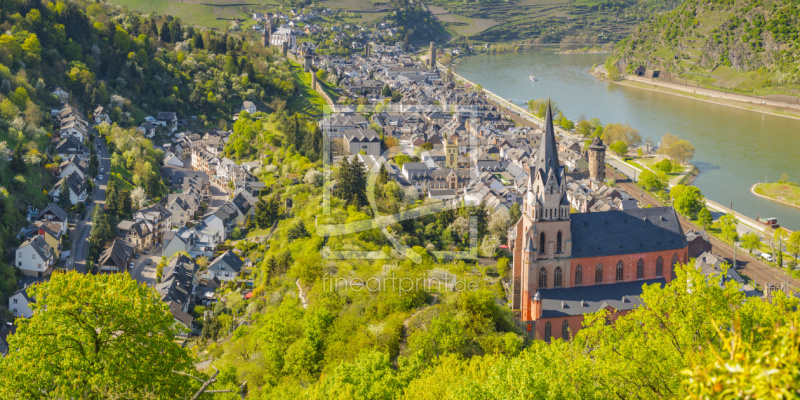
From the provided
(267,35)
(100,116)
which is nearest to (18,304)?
(100,116)

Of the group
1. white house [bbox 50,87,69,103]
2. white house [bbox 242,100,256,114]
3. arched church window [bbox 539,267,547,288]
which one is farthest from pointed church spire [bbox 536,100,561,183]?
white house [bbox 242,100,256,114]

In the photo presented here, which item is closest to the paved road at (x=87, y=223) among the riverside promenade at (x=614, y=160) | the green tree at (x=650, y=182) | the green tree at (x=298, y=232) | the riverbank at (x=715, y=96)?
the green tree at (x=298, y=232)

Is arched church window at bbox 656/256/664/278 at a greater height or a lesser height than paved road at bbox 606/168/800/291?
greater

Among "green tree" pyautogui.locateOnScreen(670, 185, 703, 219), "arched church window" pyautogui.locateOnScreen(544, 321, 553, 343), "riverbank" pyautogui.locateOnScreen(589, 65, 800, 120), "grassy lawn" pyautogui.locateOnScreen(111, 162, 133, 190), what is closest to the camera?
"arched church window" pyautogui.locateOnScreen(544, 321, 553, 343)

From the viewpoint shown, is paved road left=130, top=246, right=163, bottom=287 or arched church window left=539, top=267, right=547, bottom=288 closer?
arched church window left=539, top=267, right=547, bottom=288

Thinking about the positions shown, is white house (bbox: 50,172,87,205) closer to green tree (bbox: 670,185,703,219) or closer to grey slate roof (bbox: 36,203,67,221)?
grey slate roof (bbox: 36,203,67,221)

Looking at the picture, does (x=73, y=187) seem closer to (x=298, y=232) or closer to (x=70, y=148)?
(x=70, y=148)

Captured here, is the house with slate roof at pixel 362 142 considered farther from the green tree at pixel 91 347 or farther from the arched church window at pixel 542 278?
the green tree at pixel 91 347
